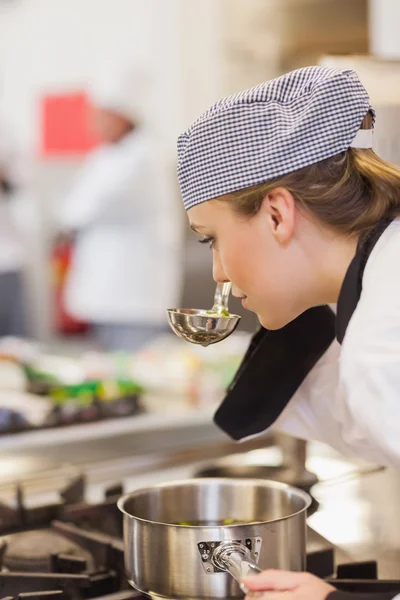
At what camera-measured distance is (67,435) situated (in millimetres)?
1306

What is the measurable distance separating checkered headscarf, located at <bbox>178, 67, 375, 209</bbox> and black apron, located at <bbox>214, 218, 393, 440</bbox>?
0.26 meters

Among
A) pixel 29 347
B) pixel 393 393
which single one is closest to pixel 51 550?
pixel 393 393

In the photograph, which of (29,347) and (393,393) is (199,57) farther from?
(393,393)

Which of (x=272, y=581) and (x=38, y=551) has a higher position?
(x=272, y=581)

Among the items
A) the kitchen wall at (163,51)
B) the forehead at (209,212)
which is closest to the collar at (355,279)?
the forehead at (209,212)

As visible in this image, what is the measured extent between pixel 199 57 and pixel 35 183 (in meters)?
1.67

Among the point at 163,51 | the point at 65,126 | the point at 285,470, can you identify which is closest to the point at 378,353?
the point at 285,470

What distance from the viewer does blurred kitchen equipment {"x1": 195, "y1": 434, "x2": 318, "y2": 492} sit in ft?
3.60

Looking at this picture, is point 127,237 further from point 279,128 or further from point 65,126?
point 279,128

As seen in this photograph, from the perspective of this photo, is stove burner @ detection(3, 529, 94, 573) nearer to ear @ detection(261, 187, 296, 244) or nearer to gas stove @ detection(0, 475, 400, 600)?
gas stove @ detection(0, 475, 400, 600)

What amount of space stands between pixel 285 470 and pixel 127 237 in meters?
2.40

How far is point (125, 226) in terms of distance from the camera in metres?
3.45

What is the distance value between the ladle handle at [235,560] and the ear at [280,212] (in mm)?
249

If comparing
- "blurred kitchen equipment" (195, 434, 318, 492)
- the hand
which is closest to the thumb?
the hand
